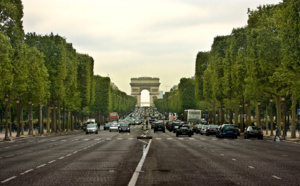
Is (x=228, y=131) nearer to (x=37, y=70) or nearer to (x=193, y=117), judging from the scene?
(x=37, y=70)

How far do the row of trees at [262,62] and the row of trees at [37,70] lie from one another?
24.6m

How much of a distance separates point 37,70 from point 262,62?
1184 inches

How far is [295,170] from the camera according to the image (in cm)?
1927

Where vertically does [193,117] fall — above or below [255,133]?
above

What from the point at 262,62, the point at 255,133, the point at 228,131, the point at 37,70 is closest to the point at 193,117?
the point at 37,70

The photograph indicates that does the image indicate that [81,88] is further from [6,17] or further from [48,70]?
[6,17]

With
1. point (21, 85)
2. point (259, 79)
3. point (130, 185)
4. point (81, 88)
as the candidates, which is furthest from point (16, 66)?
point (130, 185)

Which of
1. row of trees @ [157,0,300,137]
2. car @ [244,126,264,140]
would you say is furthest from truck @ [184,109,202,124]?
car @ [244,126,264,140]

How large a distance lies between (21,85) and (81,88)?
4032 centimetres

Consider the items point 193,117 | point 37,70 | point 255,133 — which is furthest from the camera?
point 193,117

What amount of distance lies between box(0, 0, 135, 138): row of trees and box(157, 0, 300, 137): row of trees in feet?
80.8

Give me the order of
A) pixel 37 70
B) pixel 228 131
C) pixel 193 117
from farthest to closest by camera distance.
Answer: pixel 193 117, pixel 37 70, pixel 228 131

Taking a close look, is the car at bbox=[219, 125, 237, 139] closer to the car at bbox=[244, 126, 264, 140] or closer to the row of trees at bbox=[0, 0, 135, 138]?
the car at bbox=[244, 126, 264, 140]

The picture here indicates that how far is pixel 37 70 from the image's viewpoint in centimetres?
6819
